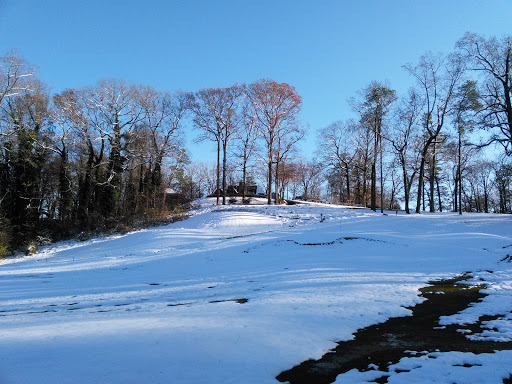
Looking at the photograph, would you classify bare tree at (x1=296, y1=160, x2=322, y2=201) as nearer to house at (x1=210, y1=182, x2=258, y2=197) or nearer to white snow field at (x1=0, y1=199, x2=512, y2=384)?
house at (x1=210, y1=182, x2=258, y2=197)

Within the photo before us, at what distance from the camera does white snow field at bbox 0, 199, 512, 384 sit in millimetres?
3572

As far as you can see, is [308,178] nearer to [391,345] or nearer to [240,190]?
[240,190]

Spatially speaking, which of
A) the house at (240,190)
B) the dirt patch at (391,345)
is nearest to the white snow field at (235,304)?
the dirt patch at (391,345)

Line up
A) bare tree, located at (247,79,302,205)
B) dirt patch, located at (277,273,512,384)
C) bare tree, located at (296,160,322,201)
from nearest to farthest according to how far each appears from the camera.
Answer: dirt patch, located at (277,273,512,384)
bare tree, located at (247,79,302,205)
bare tree, located at (296,160,322,201)

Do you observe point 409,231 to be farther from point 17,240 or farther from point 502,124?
point 17,240

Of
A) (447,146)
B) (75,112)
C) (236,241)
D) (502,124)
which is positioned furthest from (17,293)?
(447,146)

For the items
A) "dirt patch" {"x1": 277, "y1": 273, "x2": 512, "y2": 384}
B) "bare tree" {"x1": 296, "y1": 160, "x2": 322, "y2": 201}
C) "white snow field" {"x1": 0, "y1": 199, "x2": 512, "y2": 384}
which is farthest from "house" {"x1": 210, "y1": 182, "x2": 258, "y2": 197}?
"dirt patch" {"x1": 277, "y1": 273, "x2": 512, "y2": 384}

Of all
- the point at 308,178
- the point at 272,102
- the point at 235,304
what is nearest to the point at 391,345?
the point at 235,304

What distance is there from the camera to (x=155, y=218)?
1063 inches

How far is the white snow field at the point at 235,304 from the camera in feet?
11.7

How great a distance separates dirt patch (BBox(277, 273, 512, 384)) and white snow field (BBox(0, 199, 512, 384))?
17 cm

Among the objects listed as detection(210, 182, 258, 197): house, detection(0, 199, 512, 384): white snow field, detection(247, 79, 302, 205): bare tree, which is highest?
detection(247, 79, 302, 205): bare tree

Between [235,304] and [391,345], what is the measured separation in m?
3.50

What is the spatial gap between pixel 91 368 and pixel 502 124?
27.8m
